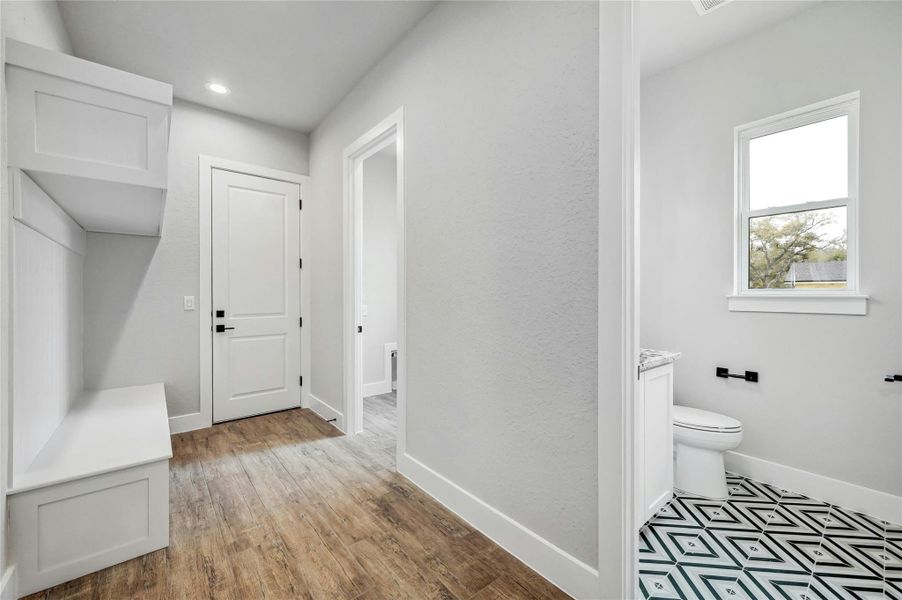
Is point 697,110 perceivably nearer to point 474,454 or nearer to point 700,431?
point 700,431

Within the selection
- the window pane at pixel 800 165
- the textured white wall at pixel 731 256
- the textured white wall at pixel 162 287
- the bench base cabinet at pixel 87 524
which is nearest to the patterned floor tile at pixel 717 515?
the textured white wall at pixel 731 256

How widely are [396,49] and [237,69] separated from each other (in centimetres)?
119

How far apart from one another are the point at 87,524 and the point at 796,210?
4020 mm

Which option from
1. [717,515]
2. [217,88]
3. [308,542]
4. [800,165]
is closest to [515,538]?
[308,542]

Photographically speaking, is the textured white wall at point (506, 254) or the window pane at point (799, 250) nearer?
the textured white wall at point (506, 254)

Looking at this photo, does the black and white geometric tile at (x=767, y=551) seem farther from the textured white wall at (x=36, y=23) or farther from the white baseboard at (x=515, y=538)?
the textured white wall at (x=36, y=23)

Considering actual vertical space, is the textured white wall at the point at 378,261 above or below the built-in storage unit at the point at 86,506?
above

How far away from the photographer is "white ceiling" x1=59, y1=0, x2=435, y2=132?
7.07ft

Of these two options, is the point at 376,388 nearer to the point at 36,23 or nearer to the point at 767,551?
the point at 767,551

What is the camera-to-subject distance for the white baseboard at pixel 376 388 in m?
4.30

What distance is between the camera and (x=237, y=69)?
8.91 feet

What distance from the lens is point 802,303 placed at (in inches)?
88.5

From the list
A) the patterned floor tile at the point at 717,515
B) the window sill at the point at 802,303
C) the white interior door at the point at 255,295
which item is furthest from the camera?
the white interior door at the point at 255,295

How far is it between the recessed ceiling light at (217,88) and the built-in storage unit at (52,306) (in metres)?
1.51
